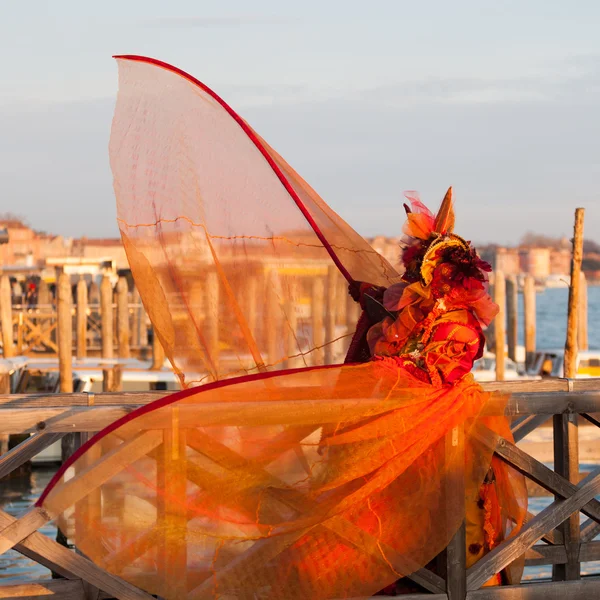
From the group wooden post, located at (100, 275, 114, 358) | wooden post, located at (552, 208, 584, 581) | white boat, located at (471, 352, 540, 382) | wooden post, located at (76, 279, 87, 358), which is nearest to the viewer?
wooden post, located at (552, 208, 584, 581)

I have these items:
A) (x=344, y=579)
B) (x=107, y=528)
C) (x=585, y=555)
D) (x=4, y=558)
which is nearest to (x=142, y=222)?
(x=107, y=528)

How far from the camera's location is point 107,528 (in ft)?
11.7

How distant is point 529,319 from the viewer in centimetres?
2209

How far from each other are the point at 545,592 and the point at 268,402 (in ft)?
4.59

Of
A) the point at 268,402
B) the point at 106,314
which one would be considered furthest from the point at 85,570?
the point at 106,314

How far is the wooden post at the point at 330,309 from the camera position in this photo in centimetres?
436

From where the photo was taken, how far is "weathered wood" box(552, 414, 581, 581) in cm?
448

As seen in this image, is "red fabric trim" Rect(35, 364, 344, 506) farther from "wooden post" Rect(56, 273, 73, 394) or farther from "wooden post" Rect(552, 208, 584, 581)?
"wooden post" Rect(56, 273, 73, 394)

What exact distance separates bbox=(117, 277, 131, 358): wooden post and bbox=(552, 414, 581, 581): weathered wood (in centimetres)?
1668

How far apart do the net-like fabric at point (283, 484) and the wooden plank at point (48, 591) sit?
448 millimetres

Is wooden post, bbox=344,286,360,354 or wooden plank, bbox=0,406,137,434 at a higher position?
wooden post, bbox=344,286,360,354

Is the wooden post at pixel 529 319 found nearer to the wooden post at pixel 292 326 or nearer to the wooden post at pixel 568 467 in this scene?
the wooden post at pixel 568 467

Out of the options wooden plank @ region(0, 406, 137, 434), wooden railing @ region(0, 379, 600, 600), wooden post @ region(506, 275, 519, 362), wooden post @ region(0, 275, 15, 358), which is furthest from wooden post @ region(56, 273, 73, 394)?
wooden plank @ region(0, 406, 137, 434)

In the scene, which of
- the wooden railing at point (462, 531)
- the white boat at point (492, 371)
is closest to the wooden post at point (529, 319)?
the white boat at point (492, 371)
